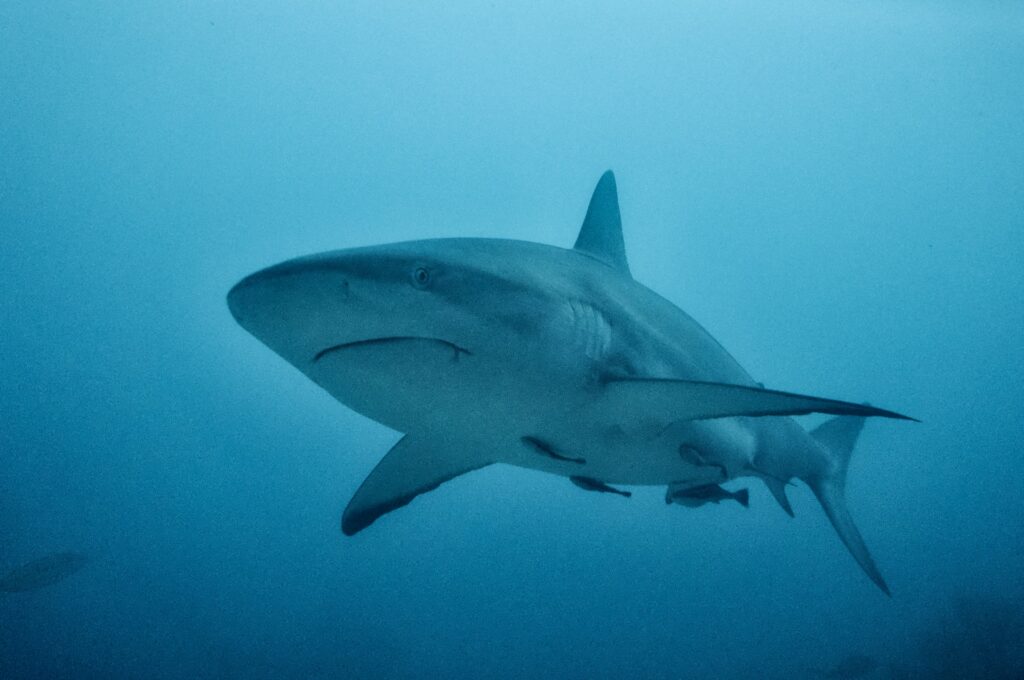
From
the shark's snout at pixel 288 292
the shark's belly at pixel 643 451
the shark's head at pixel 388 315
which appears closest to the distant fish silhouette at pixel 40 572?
the shark's belly at pixel 643 451

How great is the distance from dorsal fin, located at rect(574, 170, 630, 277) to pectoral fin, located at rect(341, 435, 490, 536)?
1.54 m

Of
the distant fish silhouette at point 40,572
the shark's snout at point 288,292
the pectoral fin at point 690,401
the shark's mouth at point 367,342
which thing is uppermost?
the shark's snout at point 288,292

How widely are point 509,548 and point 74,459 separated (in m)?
25.0

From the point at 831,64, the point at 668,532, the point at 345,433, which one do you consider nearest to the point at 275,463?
the point at 345,433

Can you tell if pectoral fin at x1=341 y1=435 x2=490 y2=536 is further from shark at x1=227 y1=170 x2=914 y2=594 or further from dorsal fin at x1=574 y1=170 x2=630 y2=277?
dorsal fin at x1=574 y1=170 x2=630 y2=277

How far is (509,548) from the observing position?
29.0 meters

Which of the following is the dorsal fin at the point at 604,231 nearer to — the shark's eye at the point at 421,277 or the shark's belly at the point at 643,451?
the shark's belly at the point at 643,451

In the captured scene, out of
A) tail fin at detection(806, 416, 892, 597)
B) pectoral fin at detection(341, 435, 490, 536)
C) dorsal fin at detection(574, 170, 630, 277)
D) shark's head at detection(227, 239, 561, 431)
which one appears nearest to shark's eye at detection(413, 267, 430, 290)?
shark's head at detection(227, 239, 561, 431)

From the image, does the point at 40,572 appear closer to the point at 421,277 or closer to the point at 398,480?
the point at 398,480

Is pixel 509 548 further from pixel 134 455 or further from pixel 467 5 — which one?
pixel 467 5

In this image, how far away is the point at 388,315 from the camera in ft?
5.82

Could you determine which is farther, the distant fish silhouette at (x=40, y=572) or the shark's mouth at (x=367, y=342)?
the distant fish silhouette at (x=40, y=572)

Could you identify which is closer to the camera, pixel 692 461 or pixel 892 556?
pixel 692 461

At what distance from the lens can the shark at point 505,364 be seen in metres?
1.73
